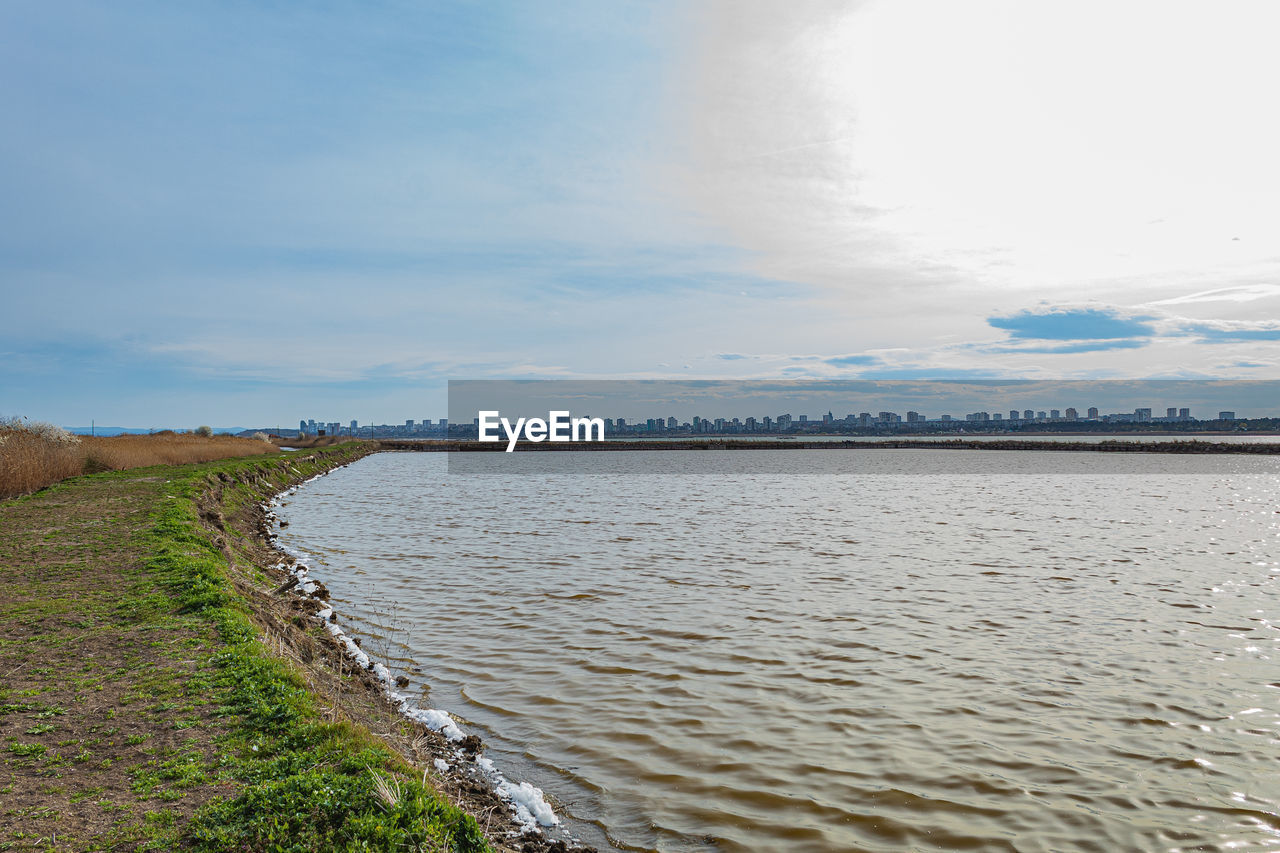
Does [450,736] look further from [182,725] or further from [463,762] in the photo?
[182,725]

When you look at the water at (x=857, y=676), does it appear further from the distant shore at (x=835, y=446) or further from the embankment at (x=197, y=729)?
the distant shore at (x=835, y=446)

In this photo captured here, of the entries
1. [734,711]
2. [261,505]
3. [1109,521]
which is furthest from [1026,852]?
[261,505]

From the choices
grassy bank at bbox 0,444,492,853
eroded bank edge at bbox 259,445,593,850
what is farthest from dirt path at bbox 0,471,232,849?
eroded bank edge at bbox 259,445,593,850

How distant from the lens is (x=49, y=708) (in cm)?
656

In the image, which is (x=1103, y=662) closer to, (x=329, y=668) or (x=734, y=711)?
(x=734, y=711)

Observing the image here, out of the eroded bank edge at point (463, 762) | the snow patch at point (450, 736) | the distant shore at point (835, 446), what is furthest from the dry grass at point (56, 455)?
the distant shore at point (835, 446)

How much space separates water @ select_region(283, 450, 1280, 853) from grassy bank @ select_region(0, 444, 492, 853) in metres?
1.85

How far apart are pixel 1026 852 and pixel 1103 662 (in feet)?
18.7

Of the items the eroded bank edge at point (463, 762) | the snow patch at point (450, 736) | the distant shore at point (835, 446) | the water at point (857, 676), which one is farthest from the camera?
the distant shore at point (835, 446)

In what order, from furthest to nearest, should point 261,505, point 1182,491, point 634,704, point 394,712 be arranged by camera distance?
point 1182,491 < point 261,505 < point 634,704 < point 394,712

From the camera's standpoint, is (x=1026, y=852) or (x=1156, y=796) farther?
(x=1156, y=796)

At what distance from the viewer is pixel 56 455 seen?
25.0 meters

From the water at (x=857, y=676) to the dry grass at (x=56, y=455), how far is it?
8147 millimetres

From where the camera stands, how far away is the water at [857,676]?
22.1 ft
